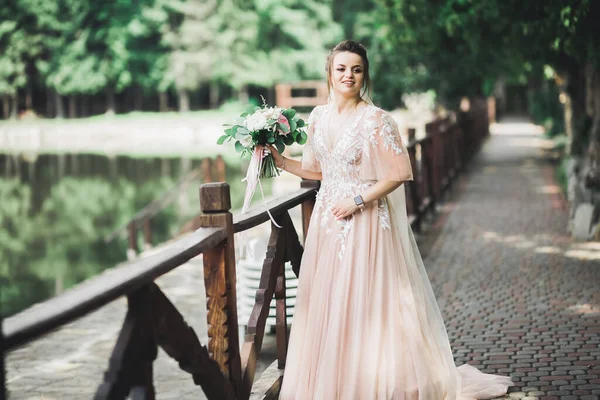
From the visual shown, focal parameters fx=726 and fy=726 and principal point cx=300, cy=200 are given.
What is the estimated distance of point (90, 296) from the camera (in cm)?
209

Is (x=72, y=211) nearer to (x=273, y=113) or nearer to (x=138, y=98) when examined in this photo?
(x=273, y=113)

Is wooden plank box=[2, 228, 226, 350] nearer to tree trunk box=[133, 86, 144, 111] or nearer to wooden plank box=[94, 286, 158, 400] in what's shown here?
wooden plank box=[94, 286, 158, 400]

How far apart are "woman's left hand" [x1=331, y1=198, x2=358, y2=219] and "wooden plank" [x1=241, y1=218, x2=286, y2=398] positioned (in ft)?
1.25

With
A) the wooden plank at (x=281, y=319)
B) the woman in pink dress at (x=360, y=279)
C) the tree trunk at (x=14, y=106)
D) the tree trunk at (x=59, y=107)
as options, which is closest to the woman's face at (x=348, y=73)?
the woman in pink dress at (x=360, y=279)

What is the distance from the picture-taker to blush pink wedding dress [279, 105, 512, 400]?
11.6ft

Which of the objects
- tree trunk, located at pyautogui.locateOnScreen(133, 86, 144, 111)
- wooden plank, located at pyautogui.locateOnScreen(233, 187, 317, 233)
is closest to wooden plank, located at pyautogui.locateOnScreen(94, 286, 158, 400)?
wooden plank, located at pyautogui.locateOnScreen(233, 187, 317, 233)

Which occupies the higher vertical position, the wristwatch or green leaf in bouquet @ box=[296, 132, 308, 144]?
green leaf in bouquet @ box=[296, 132, 308, 144]

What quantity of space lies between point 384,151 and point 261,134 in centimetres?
62

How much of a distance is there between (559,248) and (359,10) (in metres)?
46.5

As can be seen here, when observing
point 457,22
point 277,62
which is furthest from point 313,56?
point 457,22

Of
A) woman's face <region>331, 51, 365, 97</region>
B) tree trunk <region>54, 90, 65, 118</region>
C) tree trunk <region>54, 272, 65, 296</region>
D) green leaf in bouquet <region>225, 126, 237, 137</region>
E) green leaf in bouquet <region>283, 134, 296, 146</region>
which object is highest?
tree trunk <region>54, 90, 65, 118</region>

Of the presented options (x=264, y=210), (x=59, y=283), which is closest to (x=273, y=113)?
(x=264, y=210)

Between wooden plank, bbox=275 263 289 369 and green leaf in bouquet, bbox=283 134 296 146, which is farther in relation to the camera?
wooden plank, bbox=275 263 289 369

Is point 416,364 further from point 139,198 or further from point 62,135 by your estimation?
point 62,135
